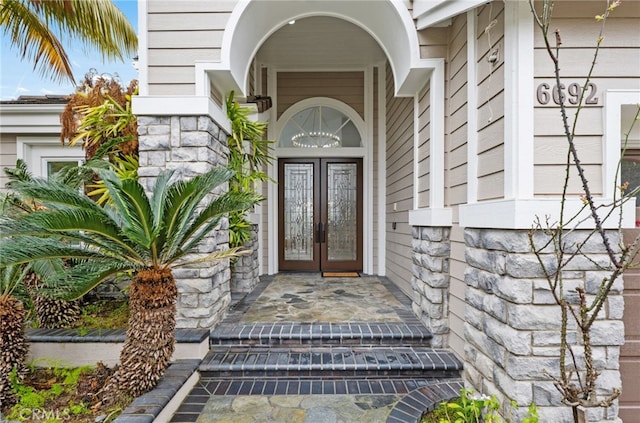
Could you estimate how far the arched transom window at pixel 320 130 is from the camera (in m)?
5.89

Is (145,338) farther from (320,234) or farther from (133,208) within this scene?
(320,234)

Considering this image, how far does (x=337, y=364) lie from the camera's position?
263 cm

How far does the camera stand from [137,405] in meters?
2.02

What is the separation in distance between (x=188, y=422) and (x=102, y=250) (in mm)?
1333

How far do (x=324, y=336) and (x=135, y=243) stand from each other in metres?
1.78

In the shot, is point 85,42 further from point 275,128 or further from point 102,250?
point 102,250

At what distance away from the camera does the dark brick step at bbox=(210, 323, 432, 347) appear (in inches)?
114

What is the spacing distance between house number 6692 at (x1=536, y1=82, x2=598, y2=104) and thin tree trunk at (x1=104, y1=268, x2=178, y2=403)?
2.73m

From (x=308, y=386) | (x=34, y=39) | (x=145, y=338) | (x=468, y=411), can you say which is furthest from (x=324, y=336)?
(x=34, y=39)

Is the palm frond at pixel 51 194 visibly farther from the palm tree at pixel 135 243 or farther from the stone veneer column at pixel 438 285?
the stone veneer column at pixel 438 285

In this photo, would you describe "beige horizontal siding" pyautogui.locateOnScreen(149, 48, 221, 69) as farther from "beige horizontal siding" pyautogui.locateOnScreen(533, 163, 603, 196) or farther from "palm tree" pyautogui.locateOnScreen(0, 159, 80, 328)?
"beige horizontal siding" pyautogui.locateOnScreen(533, 163, 603, 196)

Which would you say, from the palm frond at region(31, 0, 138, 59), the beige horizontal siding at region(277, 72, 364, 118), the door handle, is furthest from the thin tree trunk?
the beige horizontal siding at region(277, 72, 364, 118)

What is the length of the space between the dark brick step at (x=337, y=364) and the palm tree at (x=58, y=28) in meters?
4.29

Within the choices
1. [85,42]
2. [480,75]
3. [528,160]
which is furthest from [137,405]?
[85,42]
